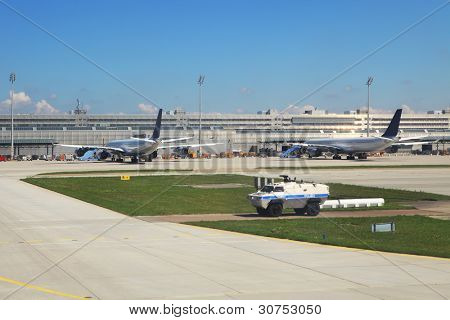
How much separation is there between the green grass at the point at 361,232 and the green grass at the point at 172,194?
7.87 metres

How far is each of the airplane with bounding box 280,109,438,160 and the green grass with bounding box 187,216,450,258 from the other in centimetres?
11190

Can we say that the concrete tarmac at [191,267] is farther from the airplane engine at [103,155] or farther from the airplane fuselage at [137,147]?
the airplane engine at [103,155]

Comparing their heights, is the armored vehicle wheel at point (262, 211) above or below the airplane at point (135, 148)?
below

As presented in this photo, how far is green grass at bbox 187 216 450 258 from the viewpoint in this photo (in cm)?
3150

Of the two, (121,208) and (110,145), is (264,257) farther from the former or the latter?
(110,145)

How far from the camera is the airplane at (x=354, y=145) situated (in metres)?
153

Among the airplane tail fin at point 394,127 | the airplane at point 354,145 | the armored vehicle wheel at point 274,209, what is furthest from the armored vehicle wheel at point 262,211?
the airplane tail fin at point 394,127

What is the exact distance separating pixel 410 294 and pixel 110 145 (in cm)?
12769

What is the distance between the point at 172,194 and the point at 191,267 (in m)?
37.2

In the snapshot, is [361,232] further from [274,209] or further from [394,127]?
[394,127]

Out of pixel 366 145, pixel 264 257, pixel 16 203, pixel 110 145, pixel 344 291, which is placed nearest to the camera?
pixel 344 291

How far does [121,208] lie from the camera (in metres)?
50.6
